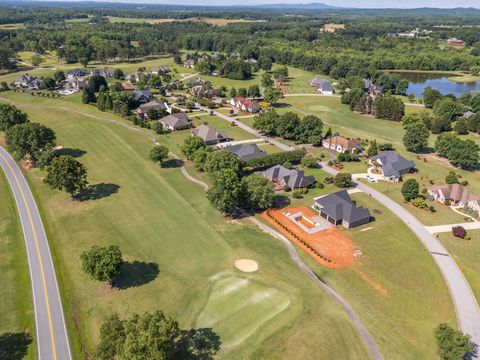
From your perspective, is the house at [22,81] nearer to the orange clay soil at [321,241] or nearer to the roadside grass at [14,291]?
the roadside grass at [14,291]

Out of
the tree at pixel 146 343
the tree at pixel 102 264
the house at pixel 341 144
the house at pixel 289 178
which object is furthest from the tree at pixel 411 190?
the tree at pixel 102 264

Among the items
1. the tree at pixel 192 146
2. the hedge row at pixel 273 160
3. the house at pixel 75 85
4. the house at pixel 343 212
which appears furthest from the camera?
the house at pixel 75 85

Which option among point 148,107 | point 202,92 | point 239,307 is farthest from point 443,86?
point 239,307

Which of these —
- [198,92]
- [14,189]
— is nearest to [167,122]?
[198,92]

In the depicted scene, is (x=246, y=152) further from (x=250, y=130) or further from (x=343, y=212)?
(x=343, y=212)

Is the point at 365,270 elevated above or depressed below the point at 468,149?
below

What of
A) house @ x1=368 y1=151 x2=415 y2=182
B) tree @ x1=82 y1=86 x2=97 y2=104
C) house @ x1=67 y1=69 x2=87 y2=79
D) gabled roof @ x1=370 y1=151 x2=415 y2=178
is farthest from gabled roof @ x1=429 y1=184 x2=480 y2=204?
house @ x1=67 y1=69 x2=87 y2=79

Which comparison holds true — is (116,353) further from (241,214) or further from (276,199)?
(276,199)
